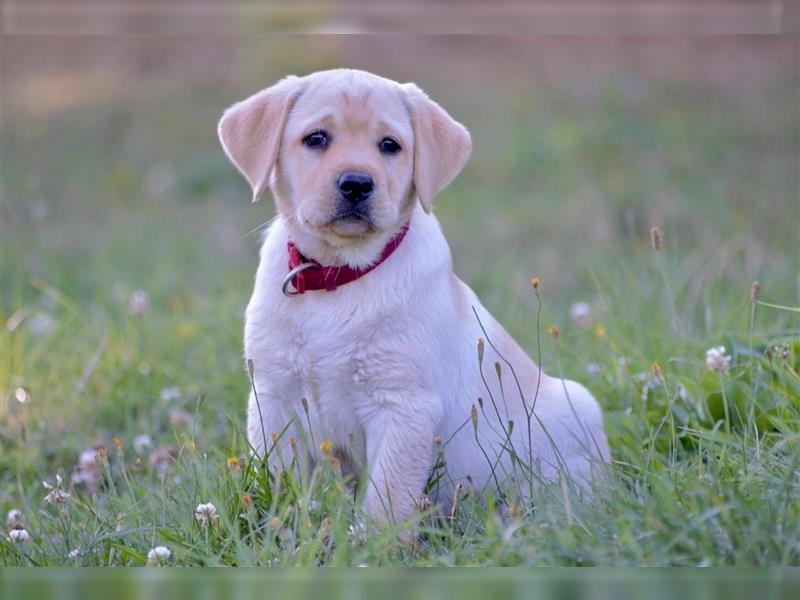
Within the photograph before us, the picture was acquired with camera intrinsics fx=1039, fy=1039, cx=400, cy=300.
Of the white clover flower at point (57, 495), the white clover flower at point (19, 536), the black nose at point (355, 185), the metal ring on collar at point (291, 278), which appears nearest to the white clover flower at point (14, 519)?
the white clover flower at point (57, 495)

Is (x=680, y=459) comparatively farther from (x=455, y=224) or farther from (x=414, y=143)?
(x=455, y=224)

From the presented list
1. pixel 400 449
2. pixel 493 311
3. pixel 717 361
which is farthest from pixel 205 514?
pixel 493 311

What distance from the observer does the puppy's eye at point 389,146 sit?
313 centimetres

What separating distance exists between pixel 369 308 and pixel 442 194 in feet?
19.2

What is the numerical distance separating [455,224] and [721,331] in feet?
13.4

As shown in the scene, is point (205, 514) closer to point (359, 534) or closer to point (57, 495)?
point (359, 534)

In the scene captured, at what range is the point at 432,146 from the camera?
10.5 ft

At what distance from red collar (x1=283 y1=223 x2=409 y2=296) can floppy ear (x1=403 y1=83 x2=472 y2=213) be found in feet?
0.65

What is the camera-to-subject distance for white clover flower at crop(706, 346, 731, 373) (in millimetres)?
3500

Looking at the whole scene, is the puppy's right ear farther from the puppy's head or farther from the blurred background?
the blurred background

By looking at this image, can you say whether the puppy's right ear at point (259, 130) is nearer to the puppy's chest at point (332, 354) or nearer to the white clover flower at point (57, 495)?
the puppy's chest at point (332, 354)

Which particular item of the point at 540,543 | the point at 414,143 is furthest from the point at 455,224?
the point at 540,543

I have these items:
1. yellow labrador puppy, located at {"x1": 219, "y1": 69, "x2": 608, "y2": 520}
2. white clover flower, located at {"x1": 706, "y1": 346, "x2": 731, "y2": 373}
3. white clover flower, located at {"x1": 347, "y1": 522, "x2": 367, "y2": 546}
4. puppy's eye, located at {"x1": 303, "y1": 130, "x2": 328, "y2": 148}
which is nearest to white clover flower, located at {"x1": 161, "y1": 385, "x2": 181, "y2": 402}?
yellow labrador puppy, located at {"x1": 219, "y1": 69, "x2": 608, "y2": 520}

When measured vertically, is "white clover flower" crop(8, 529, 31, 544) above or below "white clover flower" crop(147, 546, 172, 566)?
below
